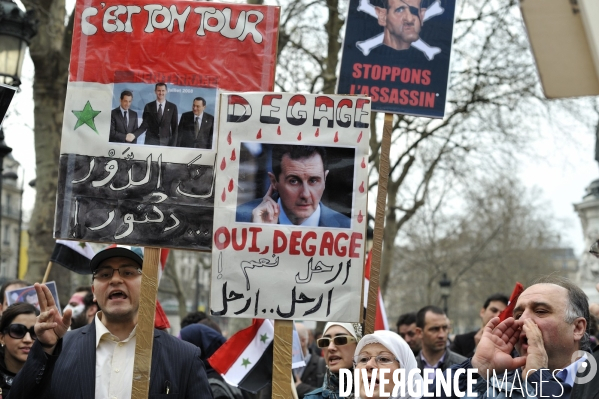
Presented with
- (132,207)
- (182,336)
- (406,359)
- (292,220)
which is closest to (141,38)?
(132,207)

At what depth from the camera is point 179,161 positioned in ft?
15.9

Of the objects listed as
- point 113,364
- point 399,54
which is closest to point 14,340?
point 113,364

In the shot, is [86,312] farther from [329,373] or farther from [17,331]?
[329,373]

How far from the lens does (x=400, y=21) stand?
18.6 ft

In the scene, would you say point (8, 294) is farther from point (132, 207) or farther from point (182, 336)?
point (132, 207)

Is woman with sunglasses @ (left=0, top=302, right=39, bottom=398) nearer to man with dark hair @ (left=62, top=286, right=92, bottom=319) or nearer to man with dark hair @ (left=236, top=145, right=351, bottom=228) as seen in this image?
man with dark hair @ (left=236, top=145, right=351, bottom=228)

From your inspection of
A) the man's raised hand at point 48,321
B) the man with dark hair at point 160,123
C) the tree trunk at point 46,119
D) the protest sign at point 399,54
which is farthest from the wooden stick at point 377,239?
the tree trunk at point 46,119

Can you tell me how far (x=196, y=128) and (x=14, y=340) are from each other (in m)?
1.84

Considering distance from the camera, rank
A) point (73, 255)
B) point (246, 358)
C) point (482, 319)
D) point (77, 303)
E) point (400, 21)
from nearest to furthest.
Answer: point (400, 21) → point (246, 358) → point (73, 255) → point (77, 303) → point (482, 319)

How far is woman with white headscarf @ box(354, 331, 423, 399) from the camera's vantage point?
15.8 ft

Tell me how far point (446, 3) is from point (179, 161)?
6.60 feet

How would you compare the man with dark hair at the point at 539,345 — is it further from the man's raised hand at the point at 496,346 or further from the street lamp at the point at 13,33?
the street lamp at the point at 13,33

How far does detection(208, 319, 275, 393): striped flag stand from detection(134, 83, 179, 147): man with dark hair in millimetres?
1762

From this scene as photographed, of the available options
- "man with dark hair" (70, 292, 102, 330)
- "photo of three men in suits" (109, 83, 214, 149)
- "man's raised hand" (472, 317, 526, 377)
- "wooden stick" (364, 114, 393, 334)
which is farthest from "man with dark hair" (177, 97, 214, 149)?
"man with dark hair" (70, 292, 102, 330)
